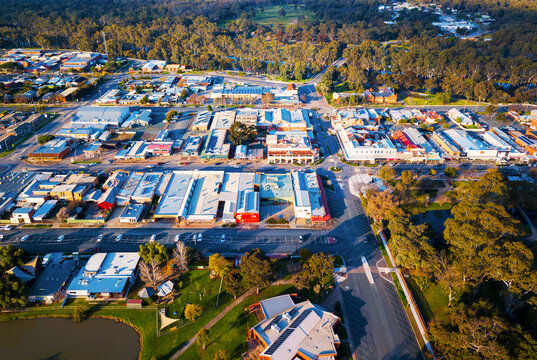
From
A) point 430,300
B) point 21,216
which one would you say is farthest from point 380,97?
point 21,216

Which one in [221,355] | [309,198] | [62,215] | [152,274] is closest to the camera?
[221,355]

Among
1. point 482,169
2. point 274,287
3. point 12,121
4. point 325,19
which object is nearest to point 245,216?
point 274,287

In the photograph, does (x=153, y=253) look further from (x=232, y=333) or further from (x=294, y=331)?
(x=294, y=331)

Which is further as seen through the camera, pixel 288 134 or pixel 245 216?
pixel 288 134

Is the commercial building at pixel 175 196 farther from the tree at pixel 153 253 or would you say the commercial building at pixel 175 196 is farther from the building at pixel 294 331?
the building at pixel 294 331

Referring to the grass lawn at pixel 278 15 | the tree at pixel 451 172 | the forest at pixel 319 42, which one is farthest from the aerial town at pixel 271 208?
the grass lawn at pixel 278 15

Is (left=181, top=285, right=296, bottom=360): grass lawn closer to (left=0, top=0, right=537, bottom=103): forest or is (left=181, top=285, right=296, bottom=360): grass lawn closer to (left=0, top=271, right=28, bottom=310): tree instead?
(left=0, top=271, right=28, bottom=310): tree

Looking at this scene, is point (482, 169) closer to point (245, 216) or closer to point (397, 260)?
point (397, 260)
